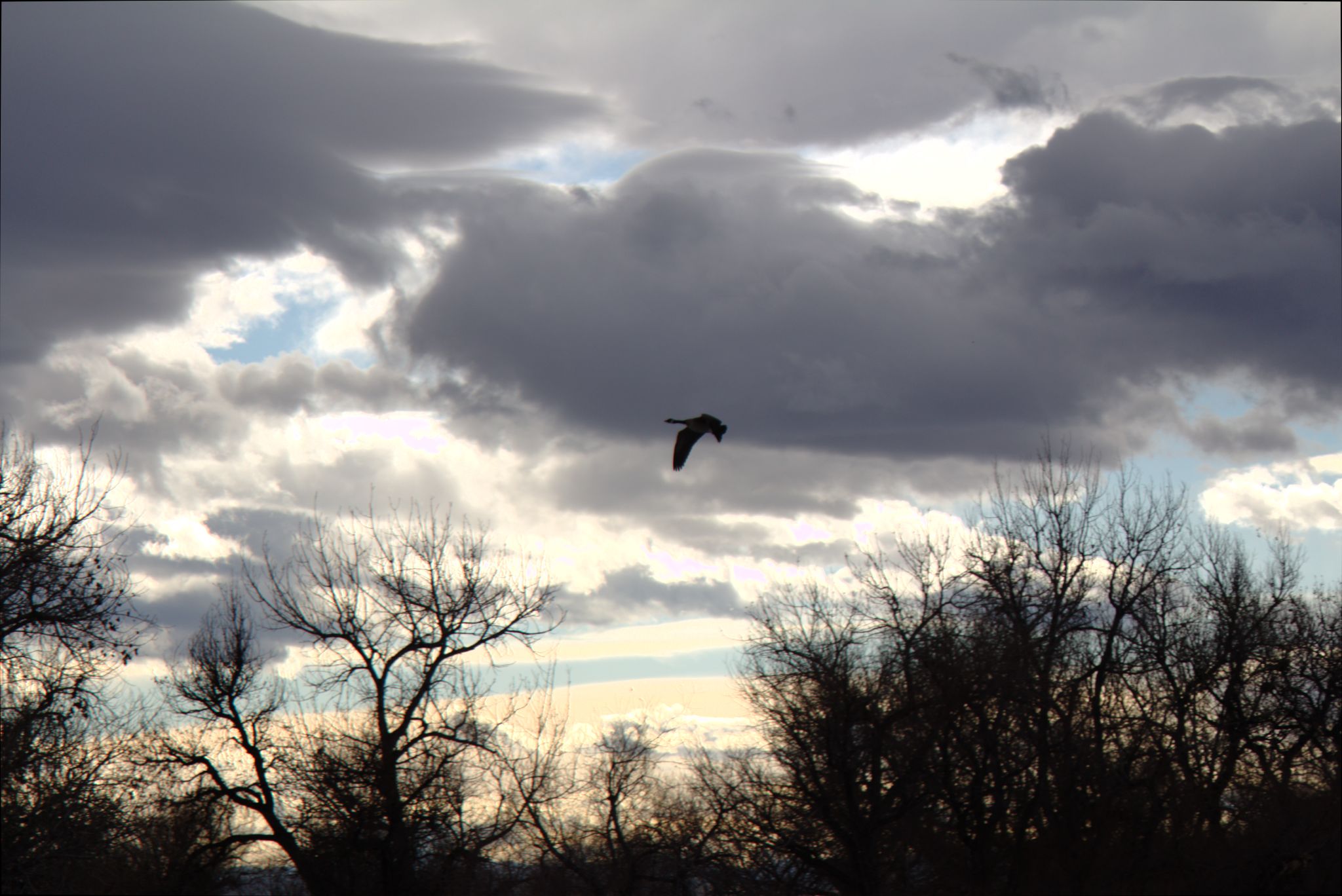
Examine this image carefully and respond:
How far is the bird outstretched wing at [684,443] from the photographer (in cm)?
1902

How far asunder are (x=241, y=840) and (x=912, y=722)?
16.9 metres

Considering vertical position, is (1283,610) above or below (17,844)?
above

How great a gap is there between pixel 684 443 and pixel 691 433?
19cm

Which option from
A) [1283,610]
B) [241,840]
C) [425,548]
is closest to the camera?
[241,840]

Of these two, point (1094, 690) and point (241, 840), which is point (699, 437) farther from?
point (241, 840)

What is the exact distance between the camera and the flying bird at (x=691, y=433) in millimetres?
18062

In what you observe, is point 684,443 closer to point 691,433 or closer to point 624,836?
point 691,433

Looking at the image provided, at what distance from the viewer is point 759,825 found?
27812mm

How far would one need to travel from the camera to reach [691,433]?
762 inches

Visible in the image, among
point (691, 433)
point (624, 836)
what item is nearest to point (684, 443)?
point (691, 433)

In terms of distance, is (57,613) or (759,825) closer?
(57,613)

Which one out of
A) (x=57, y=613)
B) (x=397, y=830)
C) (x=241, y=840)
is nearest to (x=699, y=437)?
(x=57, y=613)

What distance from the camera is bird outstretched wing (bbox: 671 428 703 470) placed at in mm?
19016

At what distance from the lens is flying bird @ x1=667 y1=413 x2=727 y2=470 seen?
1806 centimetres
